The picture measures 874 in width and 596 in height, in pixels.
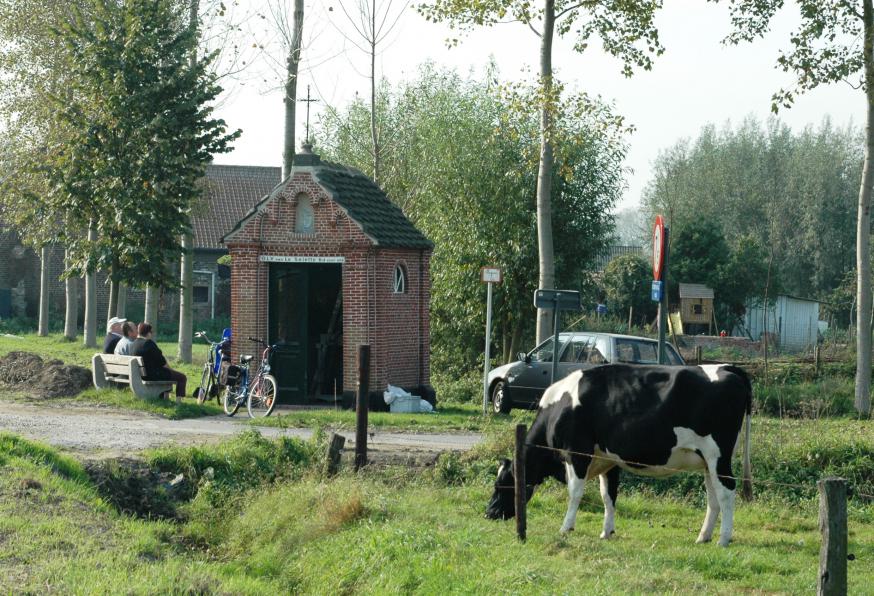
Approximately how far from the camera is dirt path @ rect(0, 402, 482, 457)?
15.7 metres

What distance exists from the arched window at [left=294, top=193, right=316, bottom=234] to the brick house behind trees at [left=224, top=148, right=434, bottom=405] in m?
0.02

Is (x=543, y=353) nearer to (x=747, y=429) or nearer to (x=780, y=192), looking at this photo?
(x=747, y=429)

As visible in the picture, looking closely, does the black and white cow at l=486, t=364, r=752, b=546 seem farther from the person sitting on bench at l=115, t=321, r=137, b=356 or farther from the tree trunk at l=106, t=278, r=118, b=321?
the tree trunk at l=106, t=278, r=118, b=321

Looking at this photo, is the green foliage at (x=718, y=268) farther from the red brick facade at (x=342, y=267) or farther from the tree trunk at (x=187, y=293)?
the red brick facade at (x=342, y=267)

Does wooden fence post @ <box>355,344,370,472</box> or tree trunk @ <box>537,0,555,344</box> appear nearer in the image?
wooden fence post @ <box>355,344,370,472</box>

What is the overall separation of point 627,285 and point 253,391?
2842cm

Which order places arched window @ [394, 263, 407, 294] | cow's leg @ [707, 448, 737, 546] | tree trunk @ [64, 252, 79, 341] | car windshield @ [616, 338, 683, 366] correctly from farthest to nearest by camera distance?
tree trunk @ [64, 252, 79, 341]
arched window @ [394, 263, 407, 294]
car windshield @ [616, 338, 683, 366]
cow's leg @ [707, 448, 737, 546]

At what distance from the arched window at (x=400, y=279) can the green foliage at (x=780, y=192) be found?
143 ft

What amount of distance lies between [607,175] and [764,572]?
23.0m

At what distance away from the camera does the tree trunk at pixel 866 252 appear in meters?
22.9

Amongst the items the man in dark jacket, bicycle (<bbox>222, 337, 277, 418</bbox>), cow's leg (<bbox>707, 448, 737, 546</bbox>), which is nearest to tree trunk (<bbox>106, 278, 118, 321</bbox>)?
the man in dark jacket

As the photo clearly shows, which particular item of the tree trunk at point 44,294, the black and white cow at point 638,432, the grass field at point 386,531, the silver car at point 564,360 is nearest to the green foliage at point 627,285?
the tree trunk at point 44,294

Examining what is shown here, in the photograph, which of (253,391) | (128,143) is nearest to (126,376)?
(253,391)

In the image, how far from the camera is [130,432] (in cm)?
1697
